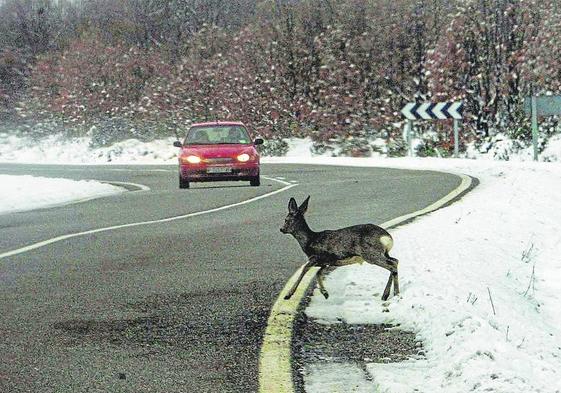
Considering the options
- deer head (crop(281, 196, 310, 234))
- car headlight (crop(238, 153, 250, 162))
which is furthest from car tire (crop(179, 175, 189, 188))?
deer head (crop(281, 196, 310, 234))

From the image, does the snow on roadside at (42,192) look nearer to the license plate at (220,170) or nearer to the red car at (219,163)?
the red car at (219,163)

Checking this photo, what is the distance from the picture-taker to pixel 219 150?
77.4 feet

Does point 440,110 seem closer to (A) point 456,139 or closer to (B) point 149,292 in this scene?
(A) point 456,139

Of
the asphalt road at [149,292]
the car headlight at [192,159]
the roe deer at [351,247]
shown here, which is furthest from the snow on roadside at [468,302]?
the car headlight at [192,159]

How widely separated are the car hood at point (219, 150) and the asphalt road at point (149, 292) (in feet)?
18.2

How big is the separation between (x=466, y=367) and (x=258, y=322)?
6.22 feet

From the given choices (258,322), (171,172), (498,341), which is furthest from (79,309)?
(171,172)

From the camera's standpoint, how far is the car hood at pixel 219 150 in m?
23.5

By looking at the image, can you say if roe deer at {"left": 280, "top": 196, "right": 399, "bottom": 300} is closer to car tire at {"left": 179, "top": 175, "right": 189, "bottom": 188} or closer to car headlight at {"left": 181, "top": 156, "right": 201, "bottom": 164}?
car headlight at {"left": 181, "top": 156, "right": 201, "bottom": 164}

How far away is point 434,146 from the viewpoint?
1409 inches

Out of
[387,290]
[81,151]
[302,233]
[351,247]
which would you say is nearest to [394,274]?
[387,290]

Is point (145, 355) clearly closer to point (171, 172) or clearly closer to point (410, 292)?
point (410, 292)

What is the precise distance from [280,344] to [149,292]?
2.37m

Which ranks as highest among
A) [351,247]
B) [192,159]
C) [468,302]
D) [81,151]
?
[192,159]
